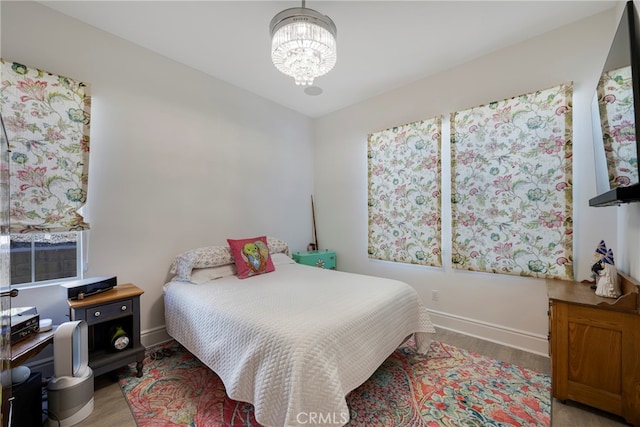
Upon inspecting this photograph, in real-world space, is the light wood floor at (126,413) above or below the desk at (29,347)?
below

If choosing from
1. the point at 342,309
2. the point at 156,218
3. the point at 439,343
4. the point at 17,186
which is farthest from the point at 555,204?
the point at 17,186

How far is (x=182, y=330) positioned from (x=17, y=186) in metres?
1.52

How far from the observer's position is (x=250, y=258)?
2654 millimetres

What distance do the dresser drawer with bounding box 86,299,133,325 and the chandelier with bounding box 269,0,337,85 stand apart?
2124mm

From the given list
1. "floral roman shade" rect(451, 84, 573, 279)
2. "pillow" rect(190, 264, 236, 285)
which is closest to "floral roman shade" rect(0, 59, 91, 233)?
"pillow" rect(190, 264, 236, 285)

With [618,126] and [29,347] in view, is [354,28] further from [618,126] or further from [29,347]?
[29,347]

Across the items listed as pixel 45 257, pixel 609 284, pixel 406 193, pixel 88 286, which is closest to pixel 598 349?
pixel 609 284

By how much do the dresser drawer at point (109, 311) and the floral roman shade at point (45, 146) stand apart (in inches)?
26.1

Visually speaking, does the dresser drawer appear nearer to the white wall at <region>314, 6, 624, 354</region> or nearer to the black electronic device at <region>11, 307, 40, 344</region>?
the black electronic device at <region>11, 307, 40, 344</region>

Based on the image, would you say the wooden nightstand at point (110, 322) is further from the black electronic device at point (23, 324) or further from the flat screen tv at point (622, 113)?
the flat screen tv at point (622, 113)

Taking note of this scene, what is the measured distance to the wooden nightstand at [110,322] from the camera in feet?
5.98

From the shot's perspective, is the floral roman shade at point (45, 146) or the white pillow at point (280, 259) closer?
the floral roman shade at point (45, 146)

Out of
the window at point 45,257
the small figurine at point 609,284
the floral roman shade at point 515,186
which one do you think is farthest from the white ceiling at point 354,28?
the small figurine at point 609,284

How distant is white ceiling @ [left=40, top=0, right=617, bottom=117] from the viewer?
1991 millimetres
